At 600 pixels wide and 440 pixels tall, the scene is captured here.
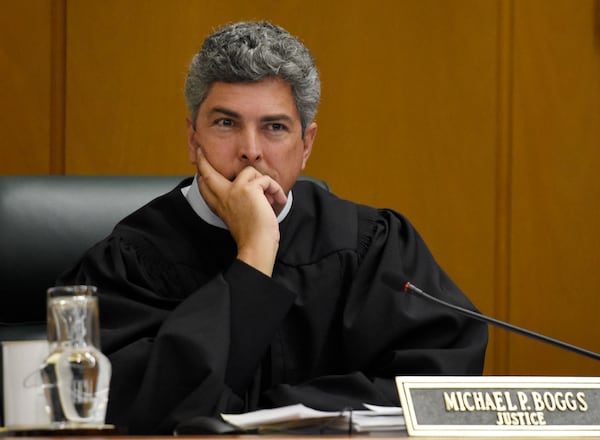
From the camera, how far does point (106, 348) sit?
223 cm

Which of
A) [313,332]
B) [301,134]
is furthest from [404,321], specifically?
[301,134]

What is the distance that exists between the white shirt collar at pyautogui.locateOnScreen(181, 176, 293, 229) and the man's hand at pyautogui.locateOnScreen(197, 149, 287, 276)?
0.04m

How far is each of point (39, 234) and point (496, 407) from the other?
1339 millimetres

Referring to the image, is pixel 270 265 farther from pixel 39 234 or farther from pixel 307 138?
pixel 39 234

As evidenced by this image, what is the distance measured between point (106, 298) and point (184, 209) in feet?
0.94

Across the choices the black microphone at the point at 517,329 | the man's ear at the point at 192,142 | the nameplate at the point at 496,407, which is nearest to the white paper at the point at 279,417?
the nameplate at the point at 496,407

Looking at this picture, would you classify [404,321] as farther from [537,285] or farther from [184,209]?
[537,285]

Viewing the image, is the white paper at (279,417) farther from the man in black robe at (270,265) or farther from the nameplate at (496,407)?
the man in black robe at (270,265)

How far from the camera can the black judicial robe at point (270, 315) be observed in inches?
79.4

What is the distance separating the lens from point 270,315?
2.22 m

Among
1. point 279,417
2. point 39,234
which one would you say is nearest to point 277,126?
point 39,234

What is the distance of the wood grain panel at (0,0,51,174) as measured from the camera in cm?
375

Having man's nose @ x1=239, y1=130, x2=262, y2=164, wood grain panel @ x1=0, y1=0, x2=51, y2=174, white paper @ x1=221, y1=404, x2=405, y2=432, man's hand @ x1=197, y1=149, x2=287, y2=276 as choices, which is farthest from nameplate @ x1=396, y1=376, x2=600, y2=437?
wood grain panel @ x1=0, y1=0, x2=51, y2=174

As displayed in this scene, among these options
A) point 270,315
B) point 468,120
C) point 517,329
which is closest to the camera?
point 517,329
